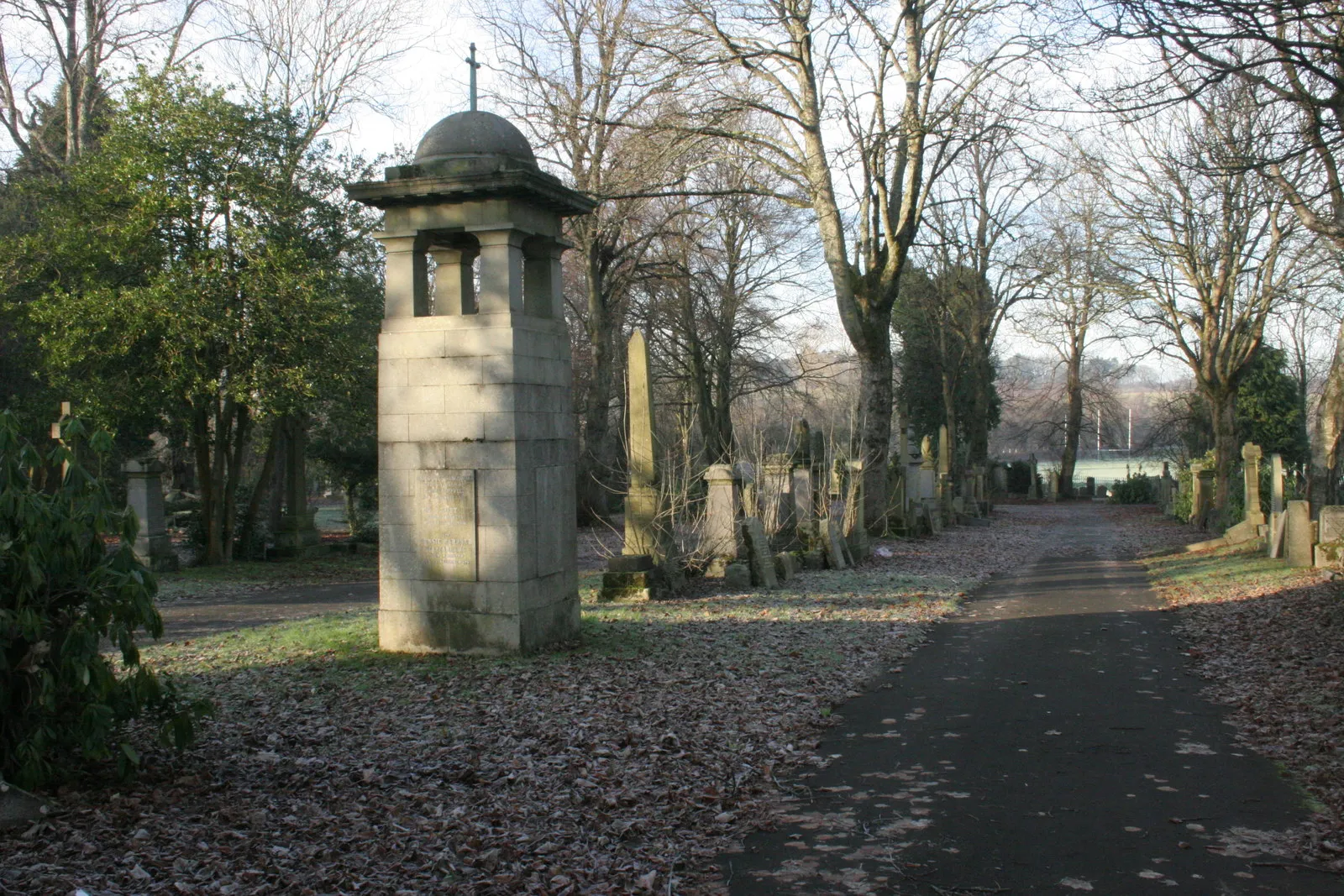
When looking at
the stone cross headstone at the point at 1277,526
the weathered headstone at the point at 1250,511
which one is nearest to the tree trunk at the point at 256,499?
the stone cross headstone at the point at 1277,526

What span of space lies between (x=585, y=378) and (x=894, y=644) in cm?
2169

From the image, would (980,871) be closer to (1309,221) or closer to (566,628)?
(566,628)

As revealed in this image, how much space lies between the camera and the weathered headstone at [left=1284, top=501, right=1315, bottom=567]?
14.1 metres

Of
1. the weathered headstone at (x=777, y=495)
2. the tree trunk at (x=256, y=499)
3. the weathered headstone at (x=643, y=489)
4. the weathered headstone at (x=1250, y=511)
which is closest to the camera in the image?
the weathered headstone at (x=643, y=489)

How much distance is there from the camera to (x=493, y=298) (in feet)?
27.4

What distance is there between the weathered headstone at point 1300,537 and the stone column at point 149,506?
57.3ft

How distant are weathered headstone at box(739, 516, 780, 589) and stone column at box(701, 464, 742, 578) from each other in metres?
0.22

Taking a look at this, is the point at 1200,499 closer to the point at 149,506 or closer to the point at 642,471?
the point at 642,471

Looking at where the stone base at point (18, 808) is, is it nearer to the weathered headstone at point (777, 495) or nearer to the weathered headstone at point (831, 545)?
the weathered headstone at point (777, 495)

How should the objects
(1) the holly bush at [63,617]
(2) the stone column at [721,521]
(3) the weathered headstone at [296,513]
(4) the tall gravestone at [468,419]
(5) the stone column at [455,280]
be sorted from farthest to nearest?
(3) the weathered headstone at [296,513] → (2) the stone column at [721,521] → (5) the stone column at [455,280] → (4) the tall gravestone at [468,419] → (1) the holly bush at [63,617]

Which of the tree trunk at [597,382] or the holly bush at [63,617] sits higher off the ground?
the tree trunk at [597,382]

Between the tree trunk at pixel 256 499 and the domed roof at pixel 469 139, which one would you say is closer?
the domed roof at pixel 469 139

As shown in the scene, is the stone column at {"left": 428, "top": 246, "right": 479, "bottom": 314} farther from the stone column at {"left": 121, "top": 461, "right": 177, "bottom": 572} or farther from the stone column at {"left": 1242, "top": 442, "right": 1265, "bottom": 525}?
the stone column at {"left": 1242, "top": 442, "right": 1265, "bottom": 525}

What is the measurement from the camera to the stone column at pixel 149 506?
17.6 meters
